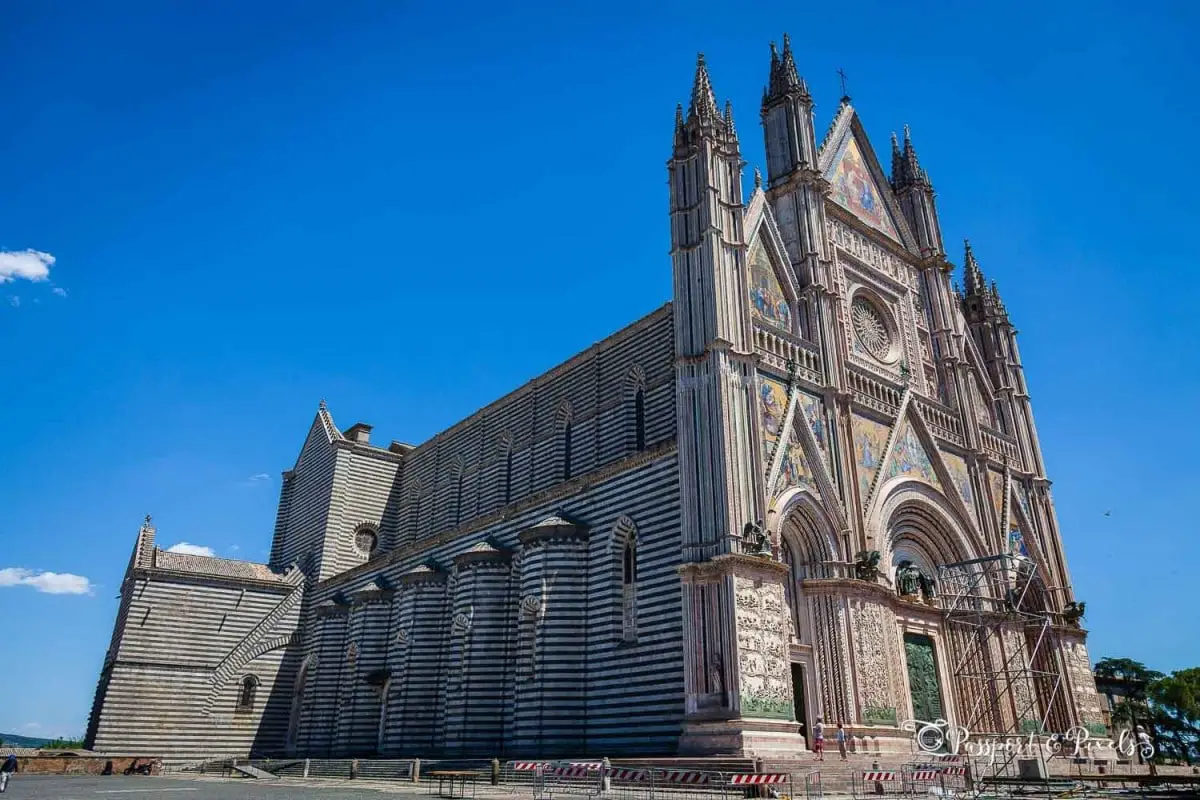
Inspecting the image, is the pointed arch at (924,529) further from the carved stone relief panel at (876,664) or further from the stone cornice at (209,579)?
the stone cornice at (209,579)

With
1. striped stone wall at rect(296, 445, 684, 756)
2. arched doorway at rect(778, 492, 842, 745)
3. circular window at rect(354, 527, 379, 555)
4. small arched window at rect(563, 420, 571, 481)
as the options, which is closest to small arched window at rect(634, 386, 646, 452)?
striped stone wall at rect(296, 445, 684, 756)

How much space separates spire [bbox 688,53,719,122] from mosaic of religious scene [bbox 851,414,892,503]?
30.2 feet

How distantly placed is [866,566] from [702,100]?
1325 centimetres

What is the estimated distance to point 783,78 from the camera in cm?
2712

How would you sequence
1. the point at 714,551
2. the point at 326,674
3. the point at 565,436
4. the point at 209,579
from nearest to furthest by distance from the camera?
the point at 714,551 < the point at 565,436 < the point at 326,674 < the point at 209,579

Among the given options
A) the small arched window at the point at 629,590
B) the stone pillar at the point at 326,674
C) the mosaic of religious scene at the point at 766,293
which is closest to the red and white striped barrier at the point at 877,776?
the small arched window at the point at 629,590

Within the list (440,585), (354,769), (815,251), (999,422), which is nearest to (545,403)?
(440,585)

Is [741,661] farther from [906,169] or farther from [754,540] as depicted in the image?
[906,169]

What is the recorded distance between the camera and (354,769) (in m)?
21.2

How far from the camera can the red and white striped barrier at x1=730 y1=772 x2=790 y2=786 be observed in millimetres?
13625

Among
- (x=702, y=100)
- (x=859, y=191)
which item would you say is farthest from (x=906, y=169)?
(x=702, y=100)

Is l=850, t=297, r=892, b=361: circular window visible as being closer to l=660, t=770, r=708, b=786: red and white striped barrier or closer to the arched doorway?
the arched doorway

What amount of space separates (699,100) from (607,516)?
11.8m

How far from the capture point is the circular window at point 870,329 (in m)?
25.8
